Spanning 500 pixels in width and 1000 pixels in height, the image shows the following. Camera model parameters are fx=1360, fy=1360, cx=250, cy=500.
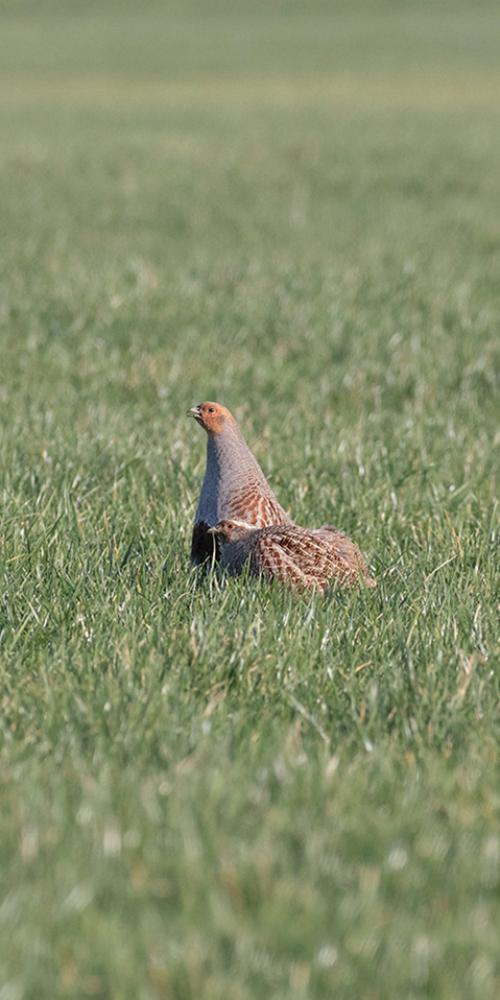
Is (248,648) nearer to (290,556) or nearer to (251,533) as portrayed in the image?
(290,556)

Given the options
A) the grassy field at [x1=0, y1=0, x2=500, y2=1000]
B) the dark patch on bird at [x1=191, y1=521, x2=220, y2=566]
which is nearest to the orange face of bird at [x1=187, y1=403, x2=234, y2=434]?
the dark patch on bird at [x1=191, y1=521, x2=220, y2=566]

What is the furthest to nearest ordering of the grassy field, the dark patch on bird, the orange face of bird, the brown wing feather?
the orange face of bird
the dark patch on bird
the brown wing feather
the grassy field

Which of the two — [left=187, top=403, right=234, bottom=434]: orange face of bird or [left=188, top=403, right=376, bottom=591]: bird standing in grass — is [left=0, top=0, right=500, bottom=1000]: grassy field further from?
[left=187, top=403, right=234, bottom=434]: orange face of bird

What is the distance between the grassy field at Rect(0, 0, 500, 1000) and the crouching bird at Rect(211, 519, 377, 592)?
0.11 meters

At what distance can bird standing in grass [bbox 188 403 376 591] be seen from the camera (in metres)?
5.04

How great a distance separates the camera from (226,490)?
543 centimetres

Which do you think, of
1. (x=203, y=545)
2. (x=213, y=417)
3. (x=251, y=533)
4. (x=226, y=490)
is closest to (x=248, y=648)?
(x=251, y=533)

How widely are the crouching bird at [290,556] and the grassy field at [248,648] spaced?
0.36 ft

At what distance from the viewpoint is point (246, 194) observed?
81.1 ft

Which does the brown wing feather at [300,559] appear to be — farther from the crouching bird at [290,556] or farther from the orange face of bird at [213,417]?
the orange face of bird at [213,417]

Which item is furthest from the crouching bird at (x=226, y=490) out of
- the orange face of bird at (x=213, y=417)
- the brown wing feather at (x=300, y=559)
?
the brown wing feather at (x=300, y=559)

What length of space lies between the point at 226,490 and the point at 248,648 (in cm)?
122

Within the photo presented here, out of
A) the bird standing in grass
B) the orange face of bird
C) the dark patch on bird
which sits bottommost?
the dark patch on bird

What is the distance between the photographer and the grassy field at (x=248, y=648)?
2.81 metres
